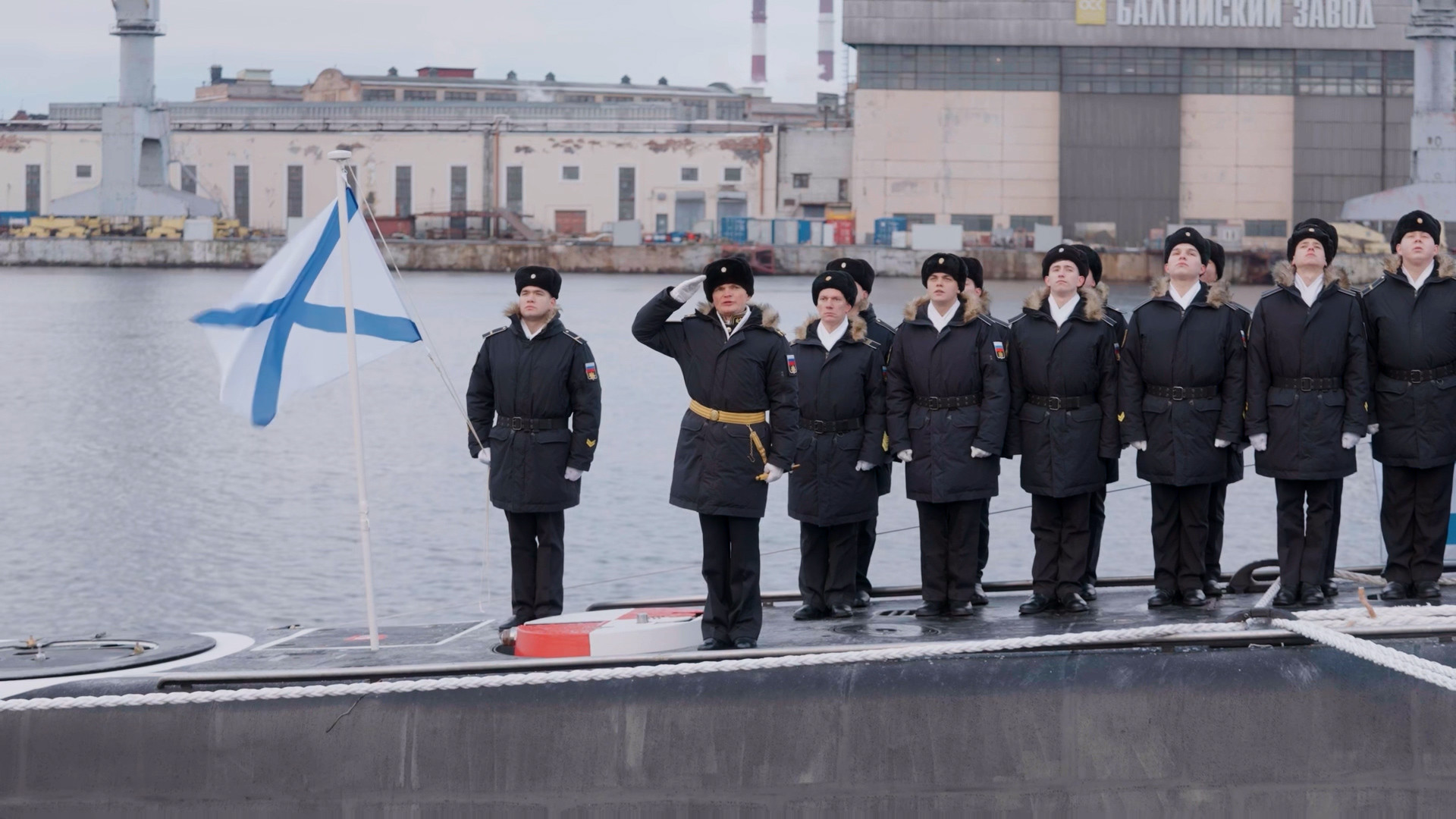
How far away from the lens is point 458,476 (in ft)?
81.0

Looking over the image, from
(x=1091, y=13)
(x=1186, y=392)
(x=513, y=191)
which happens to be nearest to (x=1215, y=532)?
(x=1186, y=392)

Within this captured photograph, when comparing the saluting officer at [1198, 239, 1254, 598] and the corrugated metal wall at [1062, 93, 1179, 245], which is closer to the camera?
the saluting officer at [1198, 239, 1254, 598]

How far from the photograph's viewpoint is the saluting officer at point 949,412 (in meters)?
8.11

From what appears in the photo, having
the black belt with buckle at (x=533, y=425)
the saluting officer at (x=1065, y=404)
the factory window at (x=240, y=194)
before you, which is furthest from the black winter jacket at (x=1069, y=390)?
the factory window at (x=240, y=194)

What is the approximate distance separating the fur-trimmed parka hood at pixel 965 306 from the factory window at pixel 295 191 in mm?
77571

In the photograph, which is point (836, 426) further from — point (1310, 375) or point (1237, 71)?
point (1237, 71)

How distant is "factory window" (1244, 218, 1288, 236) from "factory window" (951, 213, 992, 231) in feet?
32.9

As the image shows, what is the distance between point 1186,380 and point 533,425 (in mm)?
2906

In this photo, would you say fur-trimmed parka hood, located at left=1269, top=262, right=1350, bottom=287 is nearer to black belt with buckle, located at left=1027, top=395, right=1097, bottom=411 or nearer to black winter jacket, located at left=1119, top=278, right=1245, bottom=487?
black winter jacket, located at left=1119, top=278, right=1245, bottom=487

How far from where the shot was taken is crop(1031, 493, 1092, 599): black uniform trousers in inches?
324

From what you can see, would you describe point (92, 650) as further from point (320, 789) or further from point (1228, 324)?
point (1228, 324)

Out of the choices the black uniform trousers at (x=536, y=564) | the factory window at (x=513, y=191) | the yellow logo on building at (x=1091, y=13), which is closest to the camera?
the black uniform trousers at (x=536, y=564)

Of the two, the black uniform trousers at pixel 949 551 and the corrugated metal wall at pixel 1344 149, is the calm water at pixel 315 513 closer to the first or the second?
the black uniform trousers at pixel 949 551

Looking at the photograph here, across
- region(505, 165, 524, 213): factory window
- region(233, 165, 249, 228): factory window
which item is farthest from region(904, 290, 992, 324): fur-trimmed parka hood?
region(233, 165, 249, 228): factory window
